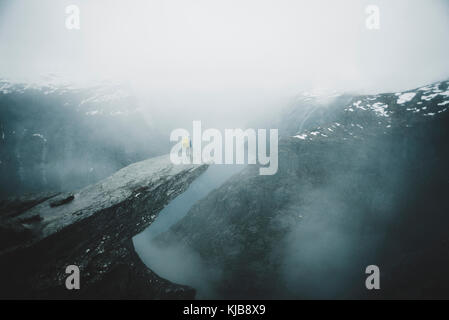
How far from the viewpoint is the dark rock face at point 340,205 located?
53.1 m

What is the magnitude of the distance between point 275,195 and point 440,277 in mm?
40904

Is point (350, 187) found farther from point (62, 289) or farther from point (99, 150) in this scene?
point (99, 150)

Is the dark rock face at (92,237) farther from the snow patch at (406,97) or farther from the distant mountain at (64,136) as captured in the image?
the distant mountain at (64,136)

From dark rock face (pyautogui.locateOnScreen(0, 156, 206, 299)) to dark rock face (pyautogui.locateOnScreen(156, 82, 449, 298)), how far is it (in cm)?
4865

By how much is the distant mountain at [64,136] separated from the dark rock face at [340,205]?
54.6 metres

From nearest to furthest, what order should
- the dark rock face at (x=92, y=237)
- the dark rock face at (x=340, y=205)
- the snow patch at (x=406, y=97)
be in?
the dark rock face at (x=92, y=237) → the dark rock face at (x=340, y=205) → the snow patch at (x=406, y=97)

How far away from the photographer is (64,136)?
80188 millimetres

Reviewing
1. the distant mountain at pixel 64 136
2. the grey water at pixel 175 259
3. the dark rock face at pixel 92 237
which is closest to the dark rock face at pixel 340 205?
the grey water at pixel 175 259

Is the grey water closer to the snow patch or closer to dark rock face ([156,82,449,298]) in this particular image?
dark rock face ([156,82,449,298])

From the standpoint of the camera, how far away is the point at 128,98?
102m

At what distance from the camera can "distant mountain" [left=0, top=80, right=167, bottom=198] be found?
7281 centimetres

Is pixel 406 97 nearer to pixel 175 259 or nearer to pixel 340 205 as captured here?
pixel 340 205

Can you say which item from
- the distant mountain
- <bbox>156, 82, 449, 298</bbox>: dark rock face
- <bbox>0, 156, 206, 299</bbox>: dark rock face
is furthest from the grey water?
<bbox>0, 156, 206, 299</bbox>: dark rock face

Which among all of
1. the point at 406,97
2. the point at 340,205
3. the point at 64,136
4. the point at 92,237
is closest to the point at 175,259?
the point at 340,205
